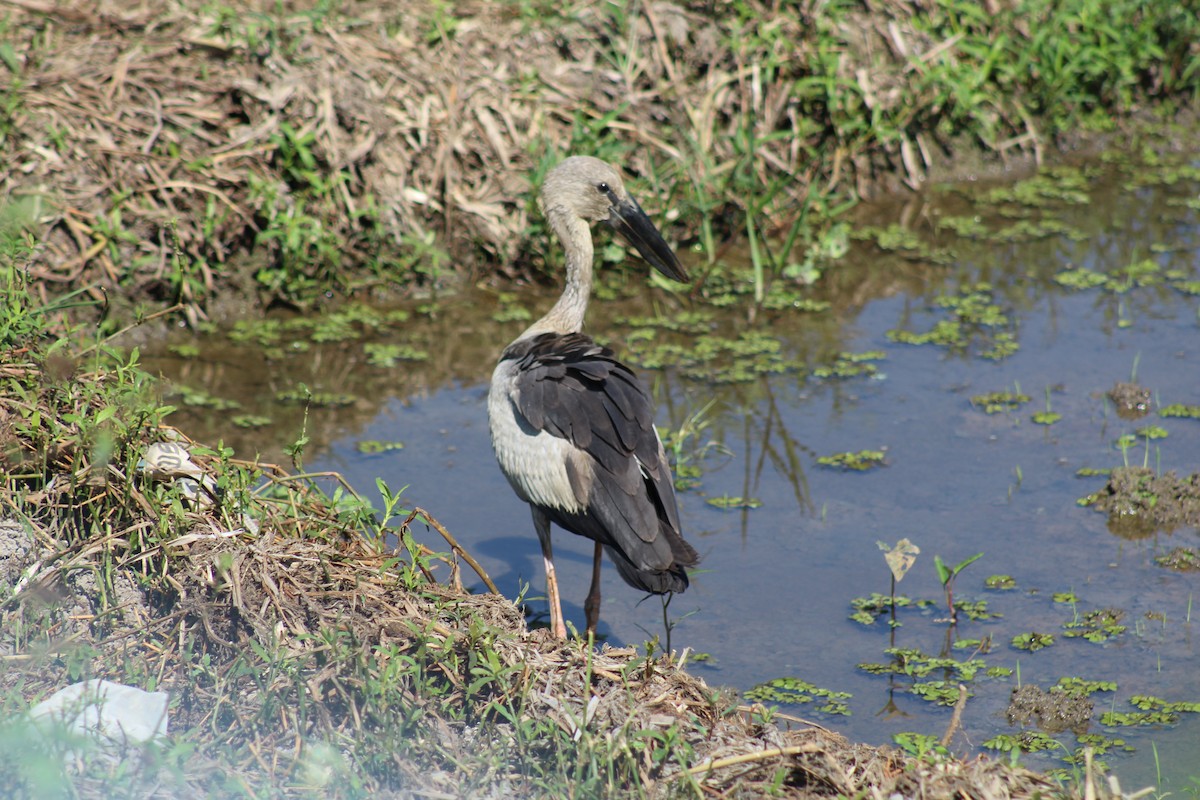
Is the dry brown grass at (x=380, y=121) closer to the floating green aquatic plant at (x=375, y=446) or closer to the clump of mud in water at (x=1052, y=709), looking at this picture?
the floating green aquatic plant at (x=375, y=446)

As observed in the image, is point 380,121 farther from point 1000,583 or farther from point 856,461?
point 1000,583

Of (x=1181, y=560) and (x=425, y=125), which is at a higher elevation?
(x=425, y=125)

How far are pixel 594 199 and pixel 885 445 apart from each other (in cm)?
163

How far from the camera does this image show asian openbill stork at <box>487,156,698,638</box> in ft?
13.2

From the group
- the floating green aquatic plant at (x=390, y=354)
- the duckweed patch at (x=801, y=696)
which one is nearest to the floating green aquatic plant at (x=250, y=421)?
the floating green aquatic plant at (x=390, y=354)

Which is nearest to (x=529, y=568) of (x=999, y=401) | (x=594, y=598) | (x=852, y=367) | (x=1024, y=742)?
(x=594, y=598)

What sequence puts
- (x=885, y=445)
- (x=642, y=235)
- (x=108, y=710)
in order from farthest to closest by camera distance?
(x=885, y=445) → (x=642, y=235) → (x=108, y=710)

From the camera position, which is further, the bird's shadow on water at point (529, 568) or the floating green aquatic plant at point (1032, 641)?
the bird's shadow on water at point (529, 568)

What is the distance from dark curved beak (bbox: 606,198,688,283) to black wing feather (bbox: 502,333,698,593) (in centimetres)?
112

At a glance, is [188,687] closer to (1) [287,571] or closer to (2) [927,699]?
(1) [287,571]

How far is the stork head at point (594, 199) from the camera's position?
17.6ft

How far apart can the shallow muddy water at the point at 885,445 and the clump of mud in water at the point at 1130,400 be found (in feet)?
0.17

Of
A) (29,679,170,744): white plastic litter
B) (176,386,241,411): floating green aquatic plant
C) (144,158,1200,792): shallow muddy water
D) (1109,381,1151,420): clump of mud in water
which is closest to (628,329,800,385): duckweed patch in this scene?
(144,158,1200,792): shallow muddy water

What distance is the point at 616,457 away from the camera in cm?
414
